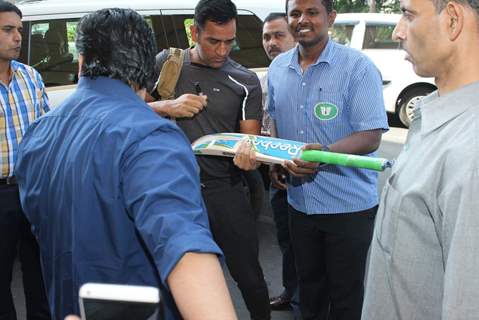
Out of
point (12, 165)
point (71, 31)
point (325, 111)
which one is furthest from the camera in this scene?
point (71, 31)

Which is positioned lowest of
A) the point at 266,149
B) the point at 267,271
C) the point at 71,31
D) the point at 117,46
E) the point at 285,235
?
the point at 267,271

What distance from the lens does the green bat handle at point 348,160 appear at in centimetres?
187

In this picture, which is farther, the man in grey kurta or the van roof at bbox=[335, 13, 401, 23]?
the van roof at bbox=[335, 13, 401, 23]

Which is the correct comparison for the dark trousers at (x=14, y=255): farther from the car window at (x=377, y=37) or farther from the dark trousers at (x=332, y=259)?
the car window at (x=377, y=37)

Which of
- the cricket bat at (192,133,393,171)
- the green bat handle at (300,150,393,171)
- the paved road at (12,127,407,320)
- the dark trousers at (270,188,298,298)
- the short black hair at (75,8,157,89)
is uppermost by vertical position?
the short black hair at (75,8,157,89)

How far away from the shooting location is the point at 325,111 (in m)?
2.62

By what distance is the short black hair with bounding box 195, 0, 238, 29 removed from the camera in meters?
2.82

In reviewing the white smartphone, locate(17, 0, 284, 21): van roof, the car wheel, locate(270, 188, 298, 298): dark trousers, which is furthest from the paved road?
the car wheel

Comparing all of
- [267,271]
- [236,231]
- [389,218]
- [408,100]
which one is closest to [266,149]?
[236,231]

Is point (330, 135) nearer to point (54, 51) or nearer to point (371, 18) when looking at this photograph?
point (54, 51)

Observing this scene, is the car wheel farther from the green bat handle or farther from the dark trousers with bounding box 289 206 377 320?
the green bat handle

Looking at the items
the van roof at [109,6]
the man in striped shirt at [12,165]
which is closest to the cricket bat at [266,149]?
the man in striped shirt at [12,165]

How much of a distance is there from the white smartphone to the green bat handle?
1.28 meters

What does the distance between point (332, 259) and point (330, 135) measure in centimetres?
64
